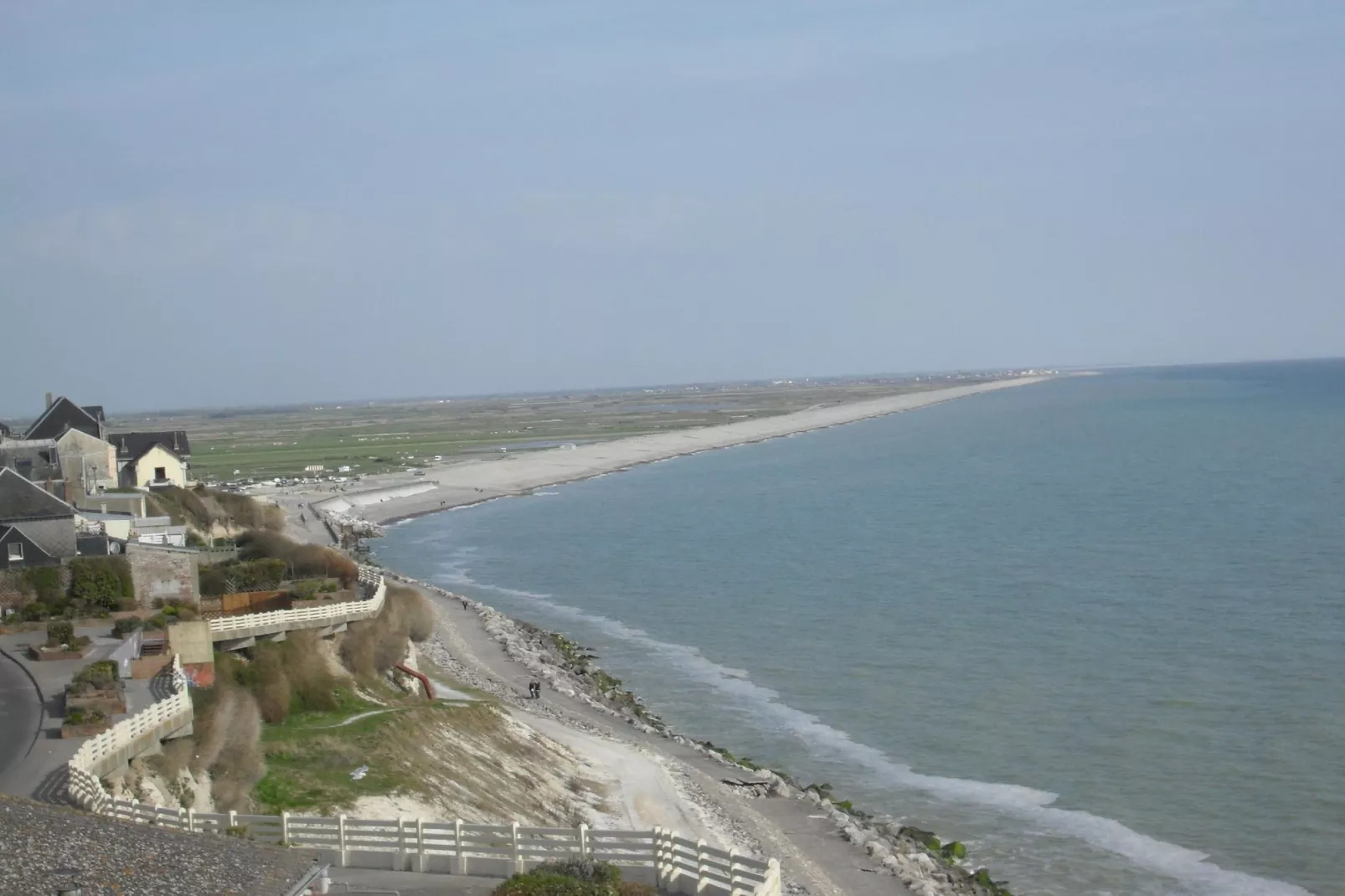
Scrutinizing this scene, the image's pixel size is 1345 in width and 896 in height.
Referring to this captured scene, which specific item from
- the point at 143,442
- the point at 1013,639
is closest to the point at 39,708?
the point at 1013,639

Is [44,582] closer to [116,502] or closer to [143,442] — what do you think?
[116,502]

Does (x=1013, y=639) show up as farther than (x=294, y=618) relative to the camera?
Yes

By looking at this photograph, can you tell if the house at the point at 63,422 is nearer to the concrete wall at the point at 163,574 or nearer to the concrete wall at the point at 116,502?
the concrete wall at the point at 116,502

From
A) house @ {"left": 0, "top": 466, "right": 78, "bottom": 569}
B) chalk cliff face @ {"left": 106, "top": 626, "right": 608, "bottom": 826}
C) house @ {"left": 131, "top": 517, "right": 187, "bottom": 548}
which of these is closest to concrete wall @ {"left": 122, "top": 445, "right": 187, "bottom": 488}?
house @ {"left": 131, "top": 517, "right": 187, "bottom": 548}

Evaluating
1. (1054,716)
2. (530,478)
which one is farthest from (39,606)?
(530,478)

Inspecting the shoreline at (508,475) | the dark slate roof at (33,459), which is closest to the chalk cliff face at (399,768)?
the dark slate roof at (33,459)
